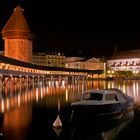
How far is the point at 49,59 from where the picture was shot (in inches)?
6560

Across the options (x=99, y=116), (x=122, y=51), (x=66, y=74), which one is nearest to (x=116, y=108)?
(x=99, y=116)

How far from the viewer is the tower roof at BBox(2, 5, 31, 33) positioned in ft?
308

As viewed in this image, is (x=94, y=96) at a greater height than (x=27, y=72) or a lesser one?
lesser

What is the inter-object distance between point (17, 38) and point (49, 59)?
72875mm

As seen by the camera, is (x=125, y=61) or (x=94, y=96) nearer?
(x=94, y=96)

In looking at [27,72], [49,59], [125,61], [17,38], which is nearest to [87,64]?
[125,61]

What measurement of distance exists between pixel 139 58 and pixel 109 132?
5595 inches

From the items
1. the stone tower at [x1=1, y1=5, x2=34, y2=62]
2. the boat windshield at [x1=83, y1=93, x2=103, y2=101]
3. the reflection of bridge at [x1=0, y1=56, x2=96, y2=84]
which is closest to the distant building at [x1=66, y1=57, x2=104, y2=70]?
the reflection of bridge at [x1=0, y1=56, x2=96, y2=84]

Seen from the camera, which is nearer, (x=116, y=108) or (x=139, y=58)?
(x=116, y=108)

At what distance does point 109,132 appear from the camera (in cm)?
1662

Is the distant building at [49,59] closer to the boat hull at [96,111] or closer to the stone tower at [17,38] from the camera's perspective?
the stone tower at [17,38]

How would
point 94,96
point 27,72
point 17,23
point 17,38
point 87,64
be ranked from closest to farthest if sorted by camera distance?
point 94,96, point 27,72, point 17,38, point 17,23, point 87,64

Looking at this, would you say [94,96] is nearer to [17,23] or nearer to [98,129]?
[98,129]

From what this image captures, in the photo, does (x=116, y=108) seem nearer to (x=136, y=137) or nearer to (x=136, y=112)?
(x=136, y=112)
